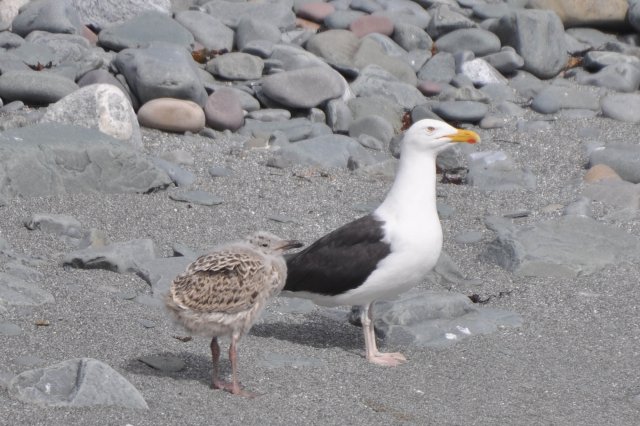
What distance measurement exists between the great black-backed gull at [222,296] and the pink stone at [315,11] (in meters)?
10.3

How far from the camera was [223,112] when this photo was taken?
42.3 feet

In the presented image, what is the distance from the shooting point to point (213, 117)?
12.8m

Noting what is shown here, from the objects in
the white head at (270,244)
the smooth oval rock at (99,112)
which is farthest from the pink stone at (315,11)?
the white head at (270,244)

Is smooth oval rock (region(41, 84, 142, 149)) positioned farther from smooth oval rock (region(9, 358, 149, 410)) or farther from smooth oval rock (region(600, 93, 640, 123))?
smooth oval rock (region(600, 93, 640, 123))

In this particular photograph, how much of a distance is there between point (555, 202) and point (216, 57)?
5.04 metres

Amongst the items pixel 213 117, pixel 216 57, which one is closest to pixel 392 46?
pixel 216 57

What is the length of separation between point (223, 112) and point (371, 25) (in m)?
4.28

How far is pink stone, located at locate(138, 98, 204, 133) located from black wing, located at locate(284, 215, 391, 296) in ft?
15.7

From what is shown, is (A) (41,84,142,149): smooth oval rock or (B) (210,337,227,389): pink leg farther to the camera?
(A) (41,84,142,149): smooth oval rock

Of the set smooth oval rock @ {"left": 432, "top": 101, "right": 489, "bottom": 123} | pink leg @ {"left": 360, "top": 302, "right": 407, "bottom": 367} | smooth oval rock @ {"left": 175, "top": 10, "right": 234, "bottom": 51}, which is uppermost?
pink leg @ {"left": 360, "top": 302, "right": 407, "bottom": 367}

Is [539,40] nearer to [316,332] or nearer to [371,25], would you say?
[371,25]

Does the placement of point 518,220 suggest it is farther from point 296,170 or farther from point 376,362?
point 376,362

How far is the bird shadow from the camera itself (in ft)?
26.2

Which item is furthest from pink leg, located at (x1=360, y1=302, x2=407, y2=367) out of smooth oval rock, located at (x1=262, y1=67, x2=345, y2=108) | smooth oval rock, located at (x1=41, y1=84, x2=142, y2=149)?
smooth oval rock, located at (x1=262, y1=67, x2=345, y2=108)
